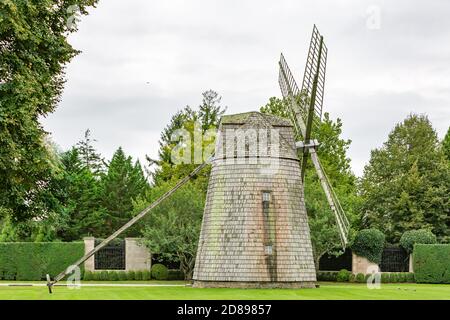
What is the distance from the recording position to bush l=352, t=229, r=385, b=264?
156 ft

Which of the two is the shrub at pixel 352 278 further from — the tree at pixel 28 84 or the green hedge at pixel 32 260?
the tree at pixel 28 84

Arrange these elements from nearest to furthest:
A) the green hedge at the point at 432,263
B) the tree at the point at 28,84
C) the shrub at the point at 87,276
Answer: the tree at the point at 28,84, the shrub at the point at 87,276, the green hedge at the point at 432,263

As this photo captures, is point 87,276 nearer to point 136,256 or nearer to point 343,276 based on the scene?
point 136,256

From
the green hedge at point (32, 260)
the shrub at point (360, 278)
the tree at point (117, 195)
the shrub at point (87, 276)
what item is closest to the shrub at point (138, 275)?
the shrub at point (87, 276)

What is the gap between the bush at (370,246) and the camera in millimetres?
47406

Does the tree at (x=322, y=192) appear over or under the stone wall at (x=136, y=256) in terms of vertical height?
over

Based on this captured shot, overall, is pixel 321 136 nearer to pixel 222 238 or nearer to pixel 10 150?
pixel 222 238

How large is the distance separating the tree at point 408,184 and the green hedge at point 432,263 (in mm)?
6726

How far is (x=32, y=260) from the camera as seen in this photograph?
150 ft

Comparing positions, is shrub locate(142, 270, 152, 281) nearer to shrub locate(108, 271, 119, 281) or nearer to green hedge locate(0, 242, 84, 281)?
shrub locate(108, 271, 119, 281)

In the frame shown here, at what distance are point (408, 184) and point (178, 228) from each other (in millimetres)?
17553

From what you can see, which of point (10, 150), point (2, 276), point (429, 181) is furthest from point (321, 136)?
point (10, 150)

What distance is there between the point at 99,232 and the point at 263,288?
33011mm

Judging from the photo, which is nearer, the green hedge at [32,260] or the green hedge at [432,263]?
the green hedge at [32,260]
